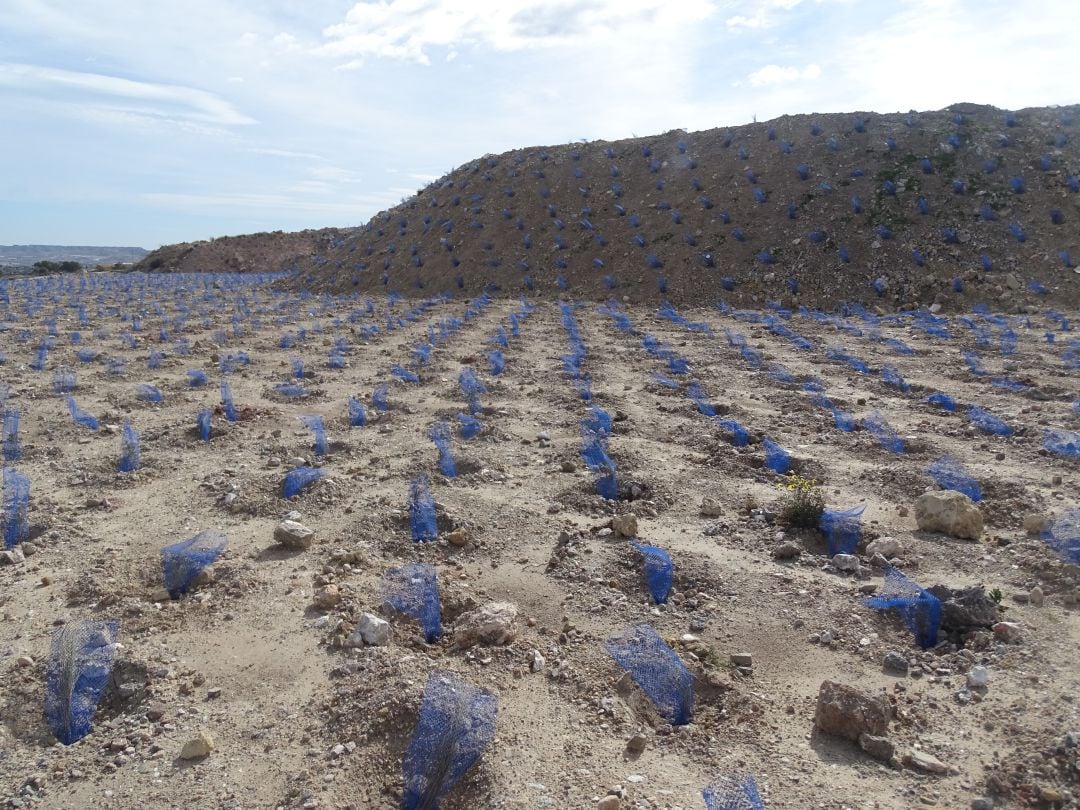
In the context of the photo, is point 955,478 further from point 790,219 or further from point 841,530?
point 790,219

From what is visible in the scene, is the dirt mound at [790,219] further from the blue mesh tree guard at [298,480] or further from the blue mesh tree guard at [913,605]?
the blue mesh tree guard at [913,605]

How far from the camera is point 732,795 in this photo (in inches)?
92.7

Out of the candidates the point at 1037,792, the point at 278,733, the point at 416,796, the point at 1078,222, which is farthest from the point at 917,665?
the point at 1078,222

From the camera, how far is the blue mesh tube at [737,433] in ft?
19.2

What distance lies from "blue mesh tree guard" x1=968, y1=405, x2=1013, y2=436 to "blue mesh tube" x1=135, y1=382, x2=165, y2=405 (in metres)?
7.65

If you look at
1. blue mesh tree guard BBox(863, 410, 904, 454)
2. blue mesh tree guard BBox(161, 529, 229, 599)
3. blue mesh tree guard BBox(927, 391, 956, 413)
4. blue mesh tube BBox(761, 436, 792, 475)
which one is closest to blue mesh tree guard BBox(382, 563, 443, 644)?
blue mesh tree guard BBox(161, 529, 229, 599)

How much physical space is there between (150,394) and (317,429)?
8.70 ft

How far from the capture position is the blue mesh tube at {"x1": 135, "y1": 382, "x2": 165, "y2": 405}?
7414mm

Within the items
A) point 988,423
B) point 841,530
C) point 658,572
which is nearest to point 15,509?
point 658,572

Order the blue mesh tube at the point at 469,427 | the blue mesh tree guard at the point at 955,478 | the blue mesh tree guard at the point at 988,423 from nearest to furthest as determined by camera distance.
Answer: the blue mesh tree guard at the point at 955,478 → the blue mesh tree guard at the point at 988,423 → the blue mesh tube at the point at 469,427

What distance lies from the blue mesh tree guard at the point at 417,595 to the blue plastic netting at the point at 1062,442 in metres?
→ 4.65

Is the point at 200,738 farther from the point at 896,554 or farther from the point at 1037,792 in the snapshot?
the point at 896,554

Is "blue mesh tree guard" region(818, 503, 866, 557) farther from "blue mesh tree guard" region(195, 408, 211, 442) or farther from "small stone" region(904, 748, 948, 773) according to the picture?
"blue mesh tree guard" region(195, 408, 211, 442)

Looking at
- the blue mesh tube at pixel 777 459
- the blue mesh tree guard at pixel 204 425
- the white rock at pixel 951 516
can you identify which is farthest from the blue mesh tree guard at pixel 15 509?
the white rock at pixel 951 516
